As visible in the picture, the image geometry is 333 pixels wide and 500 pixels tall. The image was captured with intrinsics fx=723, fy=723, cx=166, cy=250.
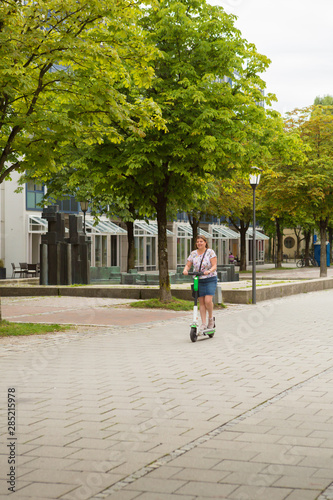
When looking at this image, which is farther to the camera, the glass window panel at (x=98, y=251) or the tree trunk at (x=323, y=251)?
the glass window panel at (x=98, y=251)

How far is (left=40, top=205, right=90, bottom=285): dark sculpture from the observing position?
26656 mm

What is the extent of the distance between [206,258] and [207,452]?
6.77m

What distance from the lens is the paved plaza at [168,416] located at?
13.9 feet

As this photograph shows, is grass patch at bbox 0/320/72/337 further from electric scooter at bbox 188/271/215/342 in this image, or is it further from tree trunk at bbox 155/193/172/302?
tree trunk at bbox 155/193/172/302

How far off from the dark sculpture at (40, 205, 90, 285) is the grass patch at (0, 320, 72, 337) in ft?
44.1

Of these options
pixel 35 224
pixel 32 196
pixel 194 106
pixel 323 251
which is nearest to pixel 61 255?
pixel 194 106

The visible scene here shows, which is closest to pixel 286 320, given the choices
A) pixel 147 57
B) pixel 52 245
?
pixel 147 57

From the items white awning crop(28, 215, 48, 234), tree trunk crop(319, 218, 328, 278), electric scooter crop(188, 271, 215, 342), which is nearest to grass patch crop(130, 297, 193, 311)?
electric scooter crop(188, 271, 215, 342)

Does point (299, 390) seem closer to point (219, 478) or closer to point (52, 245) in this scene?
point (219, 478)

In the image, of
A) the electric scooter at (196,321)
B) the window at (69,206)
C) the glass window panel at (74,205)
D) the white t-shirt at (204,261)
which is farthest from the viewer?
the glass window panel at (74,205)

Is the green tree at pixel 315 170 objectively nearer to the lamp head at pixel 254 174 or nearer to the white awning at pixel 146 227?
the lamp head at pixel 254 174

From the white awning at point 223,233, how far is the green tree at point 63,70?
49.6 meters

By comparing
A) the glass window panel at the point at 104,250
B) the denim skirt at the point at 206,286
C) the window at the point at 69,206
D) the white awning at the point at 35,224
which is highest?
the window at the point at 69,206

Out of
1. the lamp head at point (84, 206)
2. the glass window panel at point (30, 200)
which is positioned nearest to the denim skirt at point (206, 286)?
the lamp head at point (84, 206)
